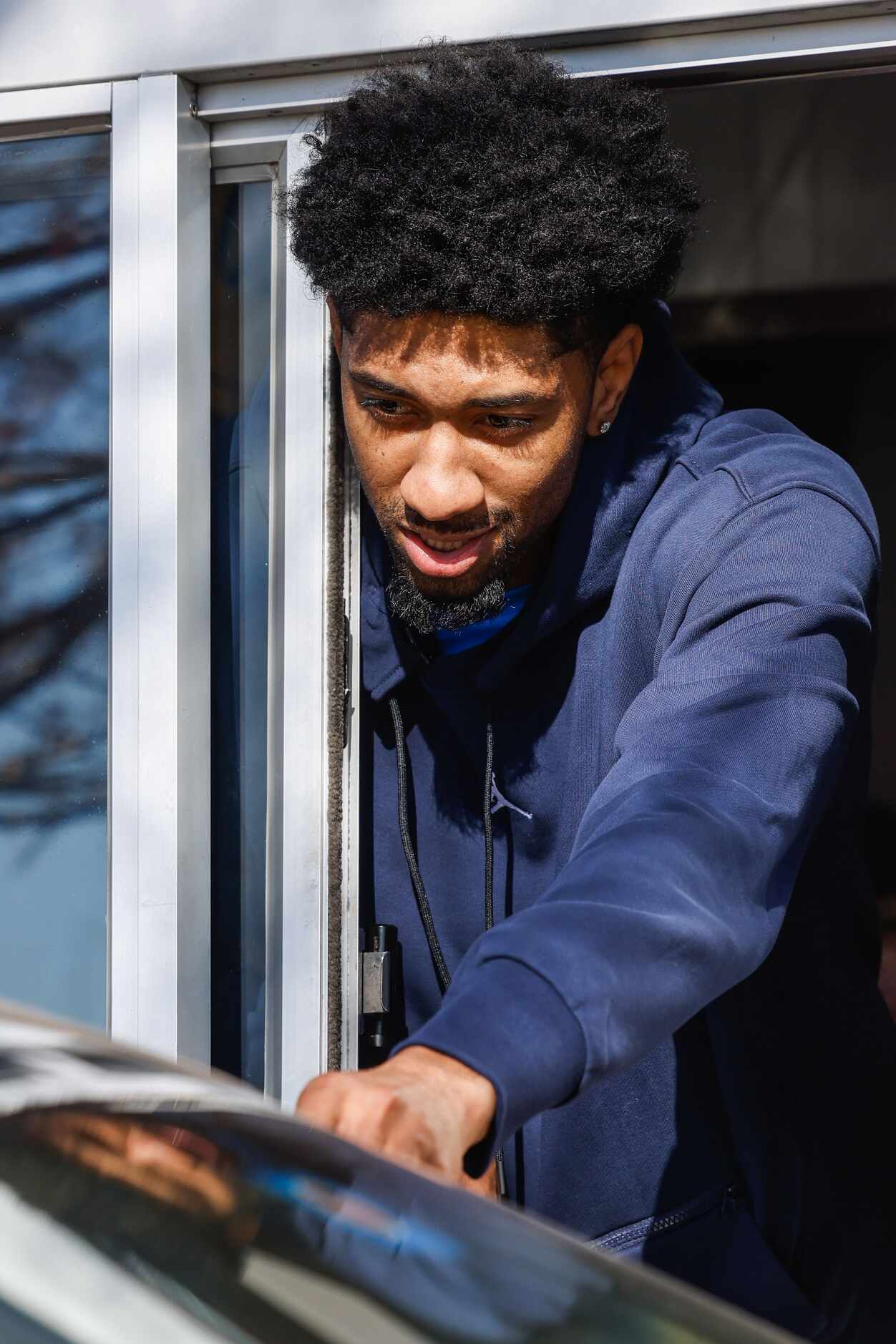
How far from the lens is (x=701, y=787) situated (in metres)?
1.13

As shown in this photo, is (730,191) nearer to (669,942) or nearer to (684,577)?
(684,577)

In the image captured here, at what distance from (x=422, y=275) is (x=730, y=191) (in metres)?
3.04

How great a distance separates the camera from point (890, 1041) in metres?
1.73

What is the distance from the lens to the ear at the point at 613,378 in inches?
68.5

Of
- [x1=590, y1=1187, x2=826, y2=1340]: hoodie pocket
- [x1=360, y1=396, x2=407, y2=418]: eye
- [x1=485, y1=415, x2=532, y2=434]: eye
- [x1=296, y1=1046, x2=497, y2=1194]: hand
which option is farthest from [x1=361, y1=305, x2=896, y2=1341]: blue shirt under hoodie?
[x1=296, y1=1046, x2=497, y2=1194]: hand

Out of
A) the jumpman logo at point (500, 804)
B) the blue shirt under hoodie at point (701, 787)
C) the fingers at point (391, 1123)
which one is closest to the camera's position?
the fingers at point (391, 1123)

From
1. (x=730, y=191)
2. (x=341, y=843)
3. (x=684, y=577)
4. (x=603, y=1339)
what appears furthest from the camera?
(x=730, y=191)

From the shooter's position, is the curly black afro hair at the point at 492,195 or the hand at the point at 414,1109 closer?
the hand at the point at 414,1109

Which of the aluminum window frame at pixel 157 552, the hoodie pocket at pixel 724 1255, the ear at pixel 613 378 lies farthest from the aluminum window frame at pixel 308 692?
the hoodie pocket at pixel 724 1255

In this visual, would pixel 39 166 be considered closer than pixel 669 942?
No

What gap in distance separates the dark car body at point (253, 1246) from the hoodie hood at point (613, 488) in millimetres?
991

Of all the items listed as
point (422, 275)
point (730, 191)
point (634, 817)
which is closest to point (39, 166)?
point (422, 275)

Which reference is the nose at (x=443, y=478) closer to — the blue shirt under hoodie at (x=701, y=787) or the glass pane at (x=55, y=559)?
the blue shirt under hoodie at (x=701, y=787)

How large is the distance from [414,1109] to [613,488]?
3.40ft
